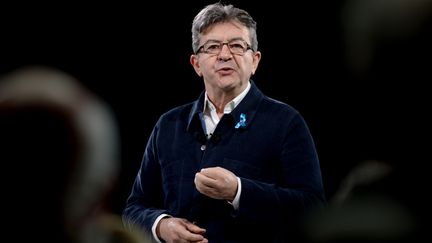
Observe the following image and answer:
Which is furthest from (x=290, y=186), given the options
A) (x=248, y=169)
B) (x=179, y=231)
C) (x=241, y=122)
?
(x=179, y=231)

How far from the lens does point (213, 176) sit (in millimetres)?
1671

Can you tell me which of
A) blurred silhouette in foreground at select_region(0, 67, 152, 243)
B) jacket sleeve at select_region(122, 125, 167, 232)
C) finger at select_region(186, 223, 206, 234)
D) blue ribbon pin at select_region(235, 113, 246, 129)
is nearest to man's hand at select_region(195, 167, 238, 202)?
finger at select_region(186, 223, 206, 234)

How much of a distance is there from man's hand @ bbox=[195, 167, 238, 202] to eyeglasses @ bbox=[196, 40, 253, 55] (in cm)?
46

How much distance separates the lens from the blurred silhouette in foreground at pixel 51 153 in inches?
16.8

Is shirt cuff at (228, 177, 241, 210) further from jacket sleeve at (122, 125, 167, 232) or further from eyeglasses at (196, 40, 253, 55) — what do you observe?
eyeglasses at (196, 40, 253, 55)

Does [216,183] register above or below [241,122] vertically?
below

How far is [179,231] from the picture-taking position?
1799 millimetres

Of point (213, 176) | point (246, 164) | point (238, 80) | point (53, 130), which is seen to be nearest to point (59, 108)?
point (53, 130)

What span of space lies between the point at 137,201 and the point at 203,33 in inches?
24.9

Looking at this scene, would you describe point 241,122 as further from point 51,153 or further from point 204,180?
point 51,153

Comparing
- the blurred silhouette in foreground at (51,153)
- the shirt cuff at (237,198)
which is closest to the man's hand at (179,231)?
the shirt cuff at (237,198)

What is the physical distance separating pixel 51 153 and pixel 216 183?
1.26 meters

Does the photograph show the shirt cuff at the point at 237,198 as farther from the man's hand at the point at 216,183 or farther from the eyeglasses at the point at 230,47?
the eyeglasses at the point at 230,47

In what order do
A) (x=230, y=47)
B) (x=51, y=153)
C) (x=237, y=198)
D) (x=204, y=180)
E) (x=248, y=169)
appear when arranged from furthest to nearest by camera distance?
1. (x=230, y=47)
2. (x=248, y=169)
3. (x=237, y=198)
4. (x=204, y=180)
5. (x=51, y=153)
